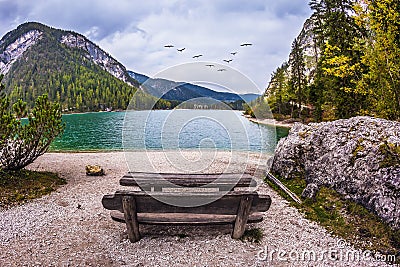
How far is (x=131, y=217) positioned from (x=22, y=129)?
5.99 m

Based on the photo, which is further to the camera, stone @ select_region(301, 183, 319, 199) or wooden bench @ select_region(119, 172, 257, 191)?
stone @ select_region(301, 183, 319, 199)

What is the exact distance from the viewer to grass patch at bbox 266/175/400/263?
16.9 ft

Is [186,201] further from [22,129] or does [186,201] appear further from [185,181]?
[22,129]

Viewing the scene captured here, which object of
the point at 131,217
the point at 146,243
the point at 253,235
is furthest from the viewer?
the point at 253,235

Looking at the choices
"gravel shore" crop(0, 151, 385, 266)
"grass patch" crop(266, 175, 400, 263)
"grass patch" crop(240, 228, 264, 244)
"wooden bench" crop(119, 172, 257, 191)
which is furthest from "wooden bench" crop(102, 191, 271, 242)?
"grass patch" crop(266, 175, 400, 263)

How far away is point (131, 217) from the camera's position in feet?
16.0

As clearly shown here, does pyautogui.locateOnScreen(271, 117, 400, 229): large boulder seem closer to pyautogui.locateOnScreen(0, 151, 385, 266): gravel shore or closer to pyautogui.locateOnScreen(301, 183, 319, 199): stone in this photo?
pyautogui.locateOnScreen(301, 183, 319, 199): stone

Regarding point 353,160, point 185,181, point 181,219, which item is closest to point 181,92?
point 185,181

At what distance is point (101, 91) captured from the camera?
465 ft

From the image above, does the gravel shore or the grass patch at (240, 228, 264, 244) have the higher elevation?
the grass patch at (240, 228, 264, 244)

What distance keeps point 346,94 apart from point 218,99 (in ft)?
67.3

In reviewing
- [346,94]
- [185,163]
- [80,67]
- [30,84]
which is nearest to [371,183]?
[185,163]

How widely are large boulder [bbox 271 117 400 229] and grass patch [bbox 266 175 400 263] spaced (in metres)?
0.17

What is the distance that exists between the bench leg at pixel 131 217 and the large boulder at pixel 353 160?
4757 millimetres
